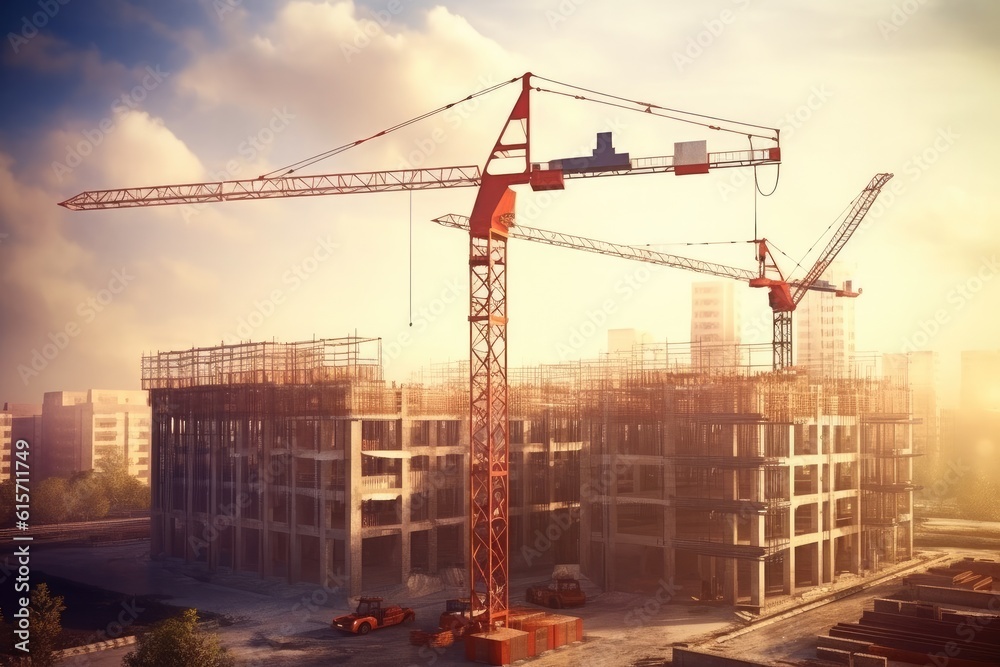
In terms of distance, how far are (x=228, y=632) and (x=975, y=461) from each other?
105 metres

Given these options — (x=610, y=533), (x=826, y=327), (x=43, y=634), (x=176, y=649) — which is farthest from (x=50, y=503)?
(x=826, y=327)

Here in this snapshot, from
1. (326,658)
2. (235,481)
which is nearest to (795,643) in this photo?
(326,658)

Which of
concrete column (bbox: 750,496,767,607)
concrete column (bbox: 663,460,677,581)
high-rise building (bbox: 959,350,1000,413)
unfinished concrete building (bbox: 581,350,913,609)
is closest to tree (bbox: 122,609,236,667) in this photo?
concrete column (bbox: 663,460,677,581)

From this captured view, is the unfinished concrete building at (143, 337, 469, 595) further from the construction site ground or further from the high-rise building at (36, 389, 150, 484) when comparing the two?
the high-rise building at (36, 389, 150, 484)

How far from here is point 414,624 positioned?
4609 cm

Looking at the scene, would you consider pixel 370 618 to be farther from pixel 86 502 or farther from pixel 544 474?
pixel 86 502

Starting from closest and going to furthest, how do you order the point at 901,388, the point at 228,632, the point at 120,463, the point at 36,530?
the point at 228,632, the point at 901,388, the point at 36,530, the point at 120,463

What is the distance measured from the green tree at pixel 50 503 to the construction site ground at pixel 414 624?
2671 centimetres

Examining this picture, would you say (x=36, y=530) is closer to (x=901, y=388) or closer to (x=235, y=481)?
(x=235, y=481)

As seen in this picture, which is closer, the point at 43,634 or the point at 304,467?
the point at 43,634

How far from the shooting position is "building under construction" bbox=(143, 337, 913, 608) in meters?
50.9

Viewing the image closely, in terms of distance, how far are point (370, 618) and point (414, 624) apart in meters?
2.71

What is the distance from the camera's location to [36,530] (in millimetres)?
82875

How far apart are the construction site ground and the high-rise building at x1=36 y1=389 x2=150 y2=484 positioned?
6605cm
